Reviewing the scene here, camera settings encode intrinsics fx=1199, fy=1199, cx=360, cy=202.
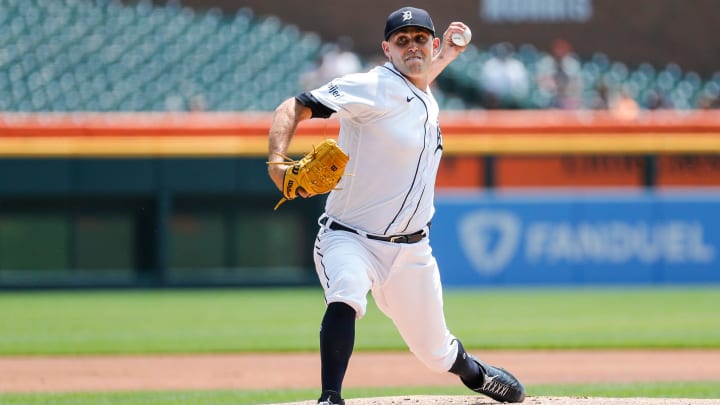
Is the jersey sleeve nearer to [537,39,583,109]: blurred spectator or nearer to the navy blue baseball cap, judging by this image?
the navy blue baseball cap

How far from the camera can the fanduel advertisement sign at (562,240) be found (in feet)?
47.5

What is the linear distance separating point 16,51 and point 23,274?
3886 millimetres

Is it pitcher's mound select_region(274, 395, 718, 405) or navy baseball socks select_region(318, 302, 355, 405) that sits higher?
navy baseball socks select_region(318, 302, 355, 405)

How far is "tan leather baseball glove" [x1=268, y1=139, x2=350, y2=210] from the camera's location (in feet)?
14.7

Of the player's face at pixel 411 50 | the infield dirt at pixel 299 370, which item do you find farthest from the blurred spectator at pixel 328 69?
the player's face at pixel 411 50

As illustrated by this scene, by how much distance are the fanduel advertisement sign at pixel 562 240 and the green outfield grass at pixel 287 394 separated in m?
7.47

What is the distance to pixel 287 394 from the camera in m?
6.64

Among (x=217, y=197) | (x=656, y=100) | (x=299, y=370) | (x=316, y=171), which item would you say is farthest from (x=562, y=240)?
(x=316, y=171)

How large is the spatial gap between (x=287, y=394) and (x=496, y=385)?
172 cm

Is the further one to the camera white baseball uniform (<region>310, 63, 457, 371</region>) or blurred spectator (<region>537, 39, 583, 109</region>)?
blurred spectator (<region>537, 39, 583, 109</region>)

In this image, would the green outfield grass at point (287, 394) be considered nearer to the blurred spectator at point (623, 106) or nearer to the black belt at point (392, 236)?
the black belt at point (392, 236)

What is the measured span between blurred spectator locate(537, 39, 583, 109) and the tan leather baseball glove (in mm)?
12497

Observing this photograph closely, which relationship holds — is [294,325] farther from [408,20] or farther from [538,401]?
[408,20]

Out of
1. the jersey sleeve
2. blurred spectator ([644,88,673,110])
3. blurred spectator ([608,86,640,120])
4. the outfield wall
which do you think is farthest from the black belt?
blurred spectator ([644,88,673,110])
